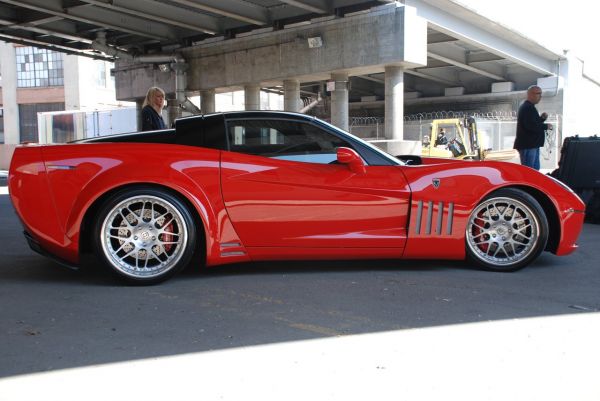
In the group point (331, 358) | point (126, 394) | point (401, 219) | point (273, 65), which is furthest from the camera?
point (273, 65)

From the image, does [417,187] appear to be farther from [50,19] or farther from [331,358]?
[50,19]

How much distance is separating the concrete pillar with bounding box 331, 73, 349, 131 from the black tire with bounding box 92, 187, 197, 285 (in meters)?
18.2

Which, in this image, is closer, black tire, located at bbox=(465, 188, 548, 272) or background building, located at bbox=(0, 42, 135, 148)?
black tire, located at bbox=(465, 188, 548, 272)

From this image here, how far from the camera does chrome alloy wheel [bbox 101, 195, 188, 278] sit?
13.8 feet

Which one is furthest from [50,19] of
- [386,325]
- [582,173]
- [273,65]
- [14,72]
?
[14,72]

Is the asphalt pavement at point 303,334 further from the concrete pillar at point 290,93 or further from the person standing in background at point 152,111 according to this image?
the concrete pillar at point 290,93

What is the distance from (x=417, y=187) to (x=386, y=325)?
1489 millimetres

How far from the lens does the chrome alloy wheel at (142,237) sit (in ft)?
13.8

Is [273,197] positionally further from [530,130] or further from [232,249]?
[530,130]

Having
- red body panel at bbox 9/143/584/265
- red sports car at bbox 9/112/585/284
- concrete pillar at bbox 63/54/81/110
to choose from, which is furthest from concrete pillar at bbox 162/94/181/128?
red body panel at bbox 9/143/584/265

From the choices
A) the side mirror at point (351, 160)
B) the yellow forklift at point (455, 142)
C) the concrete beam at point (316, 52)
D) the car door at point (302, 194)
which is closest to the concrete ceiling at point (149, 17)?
the concrete beam at point (316, 52)

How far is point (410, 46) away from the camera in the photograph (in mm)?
19141

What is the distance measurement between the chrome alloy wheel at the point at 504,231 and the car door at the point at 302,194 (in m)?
0.67

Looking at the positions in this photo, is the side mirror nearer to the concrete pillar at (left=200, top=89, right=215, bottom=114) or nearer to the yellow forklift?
the yellow forklift
